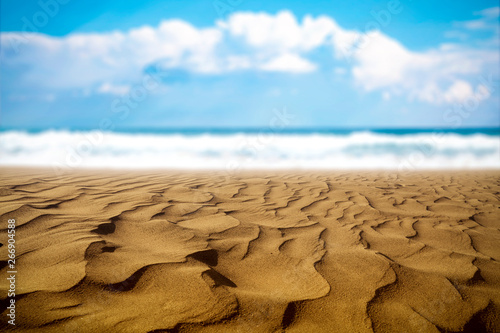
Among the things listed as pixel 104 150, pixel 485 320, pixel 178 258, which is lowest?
pixel 485 320

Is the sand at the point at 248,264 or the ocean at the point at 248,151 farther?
the ocean at the point at 248,151

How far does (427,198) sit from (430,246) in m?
1.76

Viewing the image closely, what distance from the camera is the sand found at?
1.31 meters

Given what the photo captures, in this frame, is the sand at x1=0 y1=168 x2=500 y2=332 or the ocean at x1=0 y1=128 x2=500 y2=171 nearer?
the sand at x1=0 y1=168 x2=500 y2=332

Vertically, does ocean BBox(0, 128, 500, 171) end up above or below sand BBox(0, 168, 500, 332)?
above

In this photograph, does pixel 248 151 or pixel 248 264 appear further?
pixel 248 151

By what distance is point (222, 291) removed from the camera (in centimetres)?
148

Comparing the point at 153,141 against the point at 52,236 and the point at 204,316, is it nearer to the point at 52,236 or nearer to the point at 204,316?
the point at 52,236

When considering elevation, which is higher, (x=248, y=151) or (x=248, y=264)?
(x=248, y=151)

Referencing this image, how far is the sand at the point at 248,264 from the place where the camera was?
4.30 ft

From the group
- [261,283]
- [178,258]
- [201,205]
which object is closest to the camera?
[261,283]

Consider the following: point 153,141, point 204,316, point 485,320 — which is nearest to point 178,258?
point 204,316

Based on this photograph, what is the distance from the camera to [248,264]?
1.80 meters

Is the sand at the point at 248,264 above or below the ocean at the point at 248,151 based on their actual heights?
below
